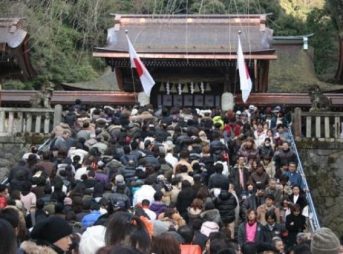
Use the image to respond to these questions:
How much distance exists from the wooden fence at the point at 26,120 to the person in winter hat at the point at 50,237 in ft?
43.6

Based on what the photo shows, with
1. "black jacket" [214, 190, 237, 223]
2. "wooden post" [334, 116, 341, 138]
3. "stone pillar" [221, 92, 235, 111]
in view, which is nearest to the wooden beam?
"stone pillar" [221, 92, 235, 111]

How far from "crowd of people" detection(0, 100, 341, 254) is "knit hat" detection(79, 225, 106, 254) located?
0.04 ft

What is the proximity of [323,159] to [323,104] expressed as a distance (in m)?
2.02

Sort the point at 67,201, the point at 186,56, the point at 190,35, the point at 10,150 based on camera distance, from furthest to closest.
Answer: the point at 190,35
the point at 186,56
the point at 10,150
the point at 67,201

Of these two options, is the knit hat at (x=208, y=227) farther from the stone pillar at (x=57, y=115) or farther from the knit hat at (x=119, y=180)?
the stone pillar at (x=57, y=115)

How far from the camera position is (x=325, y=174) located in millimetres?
17453

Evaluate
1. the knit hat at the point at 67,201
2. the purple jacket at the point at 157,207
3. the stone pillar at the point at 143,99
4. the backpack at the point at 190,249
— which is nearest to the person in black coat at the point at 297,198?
the purple jacket at the point at 157,207

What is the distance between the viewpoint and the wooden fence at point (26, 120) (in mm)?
18016

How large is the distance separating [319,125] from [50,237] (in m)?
13.5

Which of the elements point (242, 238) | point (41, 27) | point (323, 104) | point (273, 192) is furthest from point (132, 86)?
point (41, 27)

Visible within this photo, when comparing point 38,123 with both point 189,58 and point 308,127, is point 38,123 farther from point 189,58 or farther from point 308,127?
point 308,127

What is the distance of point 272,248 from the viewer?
265 inches

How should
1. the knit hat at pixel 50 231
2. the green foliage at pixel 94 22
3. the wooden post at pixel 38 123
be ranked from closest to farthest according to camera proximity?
the knit hat at pixel 50 231 → the green foliage at pixel 94 22 → the wooden post at pixel 38 123

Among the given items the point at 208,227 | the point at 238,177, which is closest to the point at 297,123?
the point at 238,177
